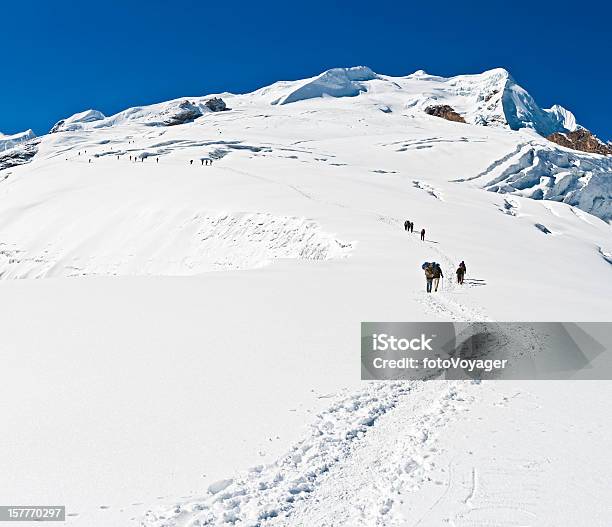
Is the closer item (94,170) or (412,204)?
(412,204)

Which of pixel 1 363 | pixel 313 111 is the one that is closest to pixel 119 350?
pixel 1 363

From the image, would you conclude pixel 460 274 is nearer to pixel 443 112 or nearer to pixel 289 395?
pixel 289 395

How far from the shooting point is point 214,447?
711 centimetres

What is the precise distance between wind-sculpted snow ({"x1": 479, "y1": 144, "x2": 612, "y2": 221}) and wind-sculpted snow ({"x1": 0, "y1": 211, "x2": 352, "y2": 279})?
52.8m

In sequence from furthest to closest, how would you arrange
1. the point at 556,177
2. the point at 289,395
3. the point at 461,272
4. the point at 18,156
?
1. the point at 18,156
2. the point at 556,177
3. the point at 461,272
4. the point at 289,395

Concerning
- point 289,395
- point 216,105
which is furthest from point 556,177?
point 216,105

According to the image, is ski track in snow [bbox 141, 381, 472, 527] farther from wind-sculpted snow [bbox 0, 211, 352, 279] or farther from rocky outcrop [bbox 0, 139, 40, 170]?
rocky outcrop [bbox 0, 139, 40, 170]

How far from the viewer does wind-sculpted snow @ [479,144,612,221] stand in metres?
83.3

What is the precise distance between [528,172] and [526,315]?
79231 millimetres

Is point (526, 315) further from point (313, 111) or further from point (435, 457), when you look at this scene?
point (313, 111)

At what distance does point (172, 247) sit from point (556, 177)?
244 ft

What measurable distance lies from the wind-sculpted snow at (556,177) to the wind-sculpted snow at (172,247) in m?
52.8

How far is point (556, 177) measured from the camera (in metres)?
88.6

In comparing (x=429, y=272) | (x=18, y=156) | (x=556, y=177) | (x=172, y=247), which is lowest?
(x=429, y=272)
